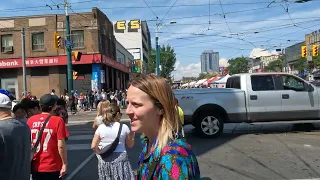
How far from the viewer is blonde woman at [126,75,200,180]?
179 cm

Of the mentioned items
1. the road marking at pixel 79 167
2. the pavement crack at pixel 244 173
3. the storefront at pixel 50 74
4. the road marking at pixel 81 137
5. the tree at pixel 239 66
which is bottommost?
the road marking at pixel 79 167

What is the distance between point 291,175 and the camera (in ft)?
22.0

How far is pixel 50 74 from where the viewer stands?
3384cm

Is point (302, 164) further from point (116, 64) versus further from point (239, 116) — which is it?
point (116, 64)

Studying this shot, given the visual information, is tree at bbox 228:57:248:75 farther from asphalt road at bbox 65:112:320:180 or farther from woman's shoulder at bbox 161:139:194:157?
woman's shoulder at bbox 161:139:194:157

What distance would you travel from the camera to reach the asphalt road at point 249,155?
22.9ft

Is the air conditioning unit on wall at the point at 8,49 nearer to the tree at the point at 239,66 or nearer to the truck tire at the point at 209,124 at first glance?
the truck tire at the point at 209,124

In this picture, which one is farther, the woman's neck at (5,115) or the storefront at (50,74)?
the storefront at (50,74)

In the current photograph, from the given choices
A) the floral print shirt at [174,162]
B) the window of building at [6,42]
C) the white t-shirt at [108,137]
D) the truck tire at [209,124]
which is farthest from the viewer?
the window of building at [6,42]

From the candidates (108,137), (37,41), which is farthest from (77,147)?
(37,41)

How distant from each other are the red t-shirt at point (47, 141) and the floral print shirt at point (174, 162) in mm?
2628

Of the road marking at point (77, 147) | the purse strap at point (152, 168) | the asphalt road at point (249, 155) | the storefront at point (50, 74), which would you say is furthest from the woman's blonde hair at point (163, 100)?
the storefront at point (50, 74)

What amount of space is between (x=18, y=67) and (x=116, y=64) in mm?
11471

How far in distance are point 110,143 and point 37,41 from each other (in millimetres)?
31569
